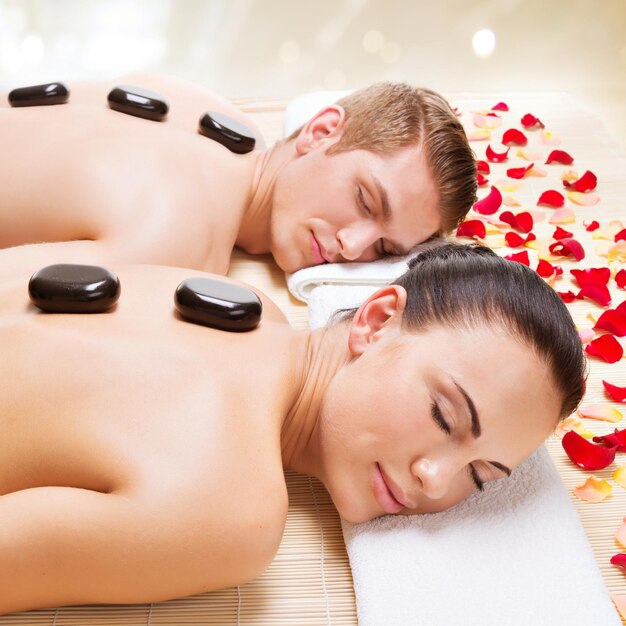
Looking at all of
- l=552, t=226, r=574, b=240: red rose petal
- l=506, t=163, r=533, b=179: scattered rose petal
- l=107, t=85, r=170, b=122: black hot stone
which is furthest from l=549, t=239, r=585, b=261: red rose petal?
l=107, t=85, r=170, b=122: black hot stone

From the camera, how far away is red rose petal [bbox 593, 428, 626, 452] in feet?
5.33

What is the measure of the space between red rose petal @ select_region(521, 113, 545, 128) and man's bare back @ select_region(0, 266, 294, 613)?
5.76 feet

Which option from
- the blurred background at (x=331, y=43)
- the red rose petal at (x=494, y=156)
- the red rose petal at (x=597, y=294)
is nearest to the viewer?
the red rose petal at (x=597, y=294)

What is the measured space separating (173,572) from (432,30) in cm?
333

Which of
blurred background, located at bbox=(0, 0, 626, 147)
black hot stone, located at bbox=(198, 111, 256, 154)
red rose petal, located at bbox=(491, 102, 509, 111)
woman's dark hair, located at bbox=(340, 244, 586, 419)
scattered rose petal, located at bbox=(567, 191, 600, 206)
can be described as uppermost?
woman's dark hair, located at bbox=(340, 244, 586, 419)

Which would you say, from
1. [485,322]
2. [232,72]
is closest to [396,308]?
[485,322]

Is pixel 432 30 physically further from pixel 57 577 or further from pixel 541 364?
pixel 57 577

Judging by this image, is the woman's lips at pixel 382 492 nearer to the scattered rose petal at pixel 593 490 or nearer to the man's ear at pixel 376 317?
the man's ear at pixel 376 317

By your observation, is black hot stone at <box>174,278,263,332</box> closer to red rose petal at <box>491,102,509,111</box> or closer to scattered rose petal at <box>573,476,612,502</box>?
scattered rose petal at <box>573,476,612,502</box>

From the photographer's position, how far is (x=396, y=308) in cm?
140

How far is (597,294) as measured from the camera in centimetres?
200

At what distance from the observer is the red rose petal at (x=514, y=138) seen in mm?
2654

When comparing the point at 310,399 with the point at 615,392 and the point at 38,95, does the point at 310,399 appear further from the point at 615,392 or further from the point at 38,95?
the point at 38,95

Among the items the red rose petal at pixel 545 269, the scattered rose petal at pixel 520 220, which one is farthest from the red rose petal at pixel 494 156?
the red rose petal at pixel 545 269
